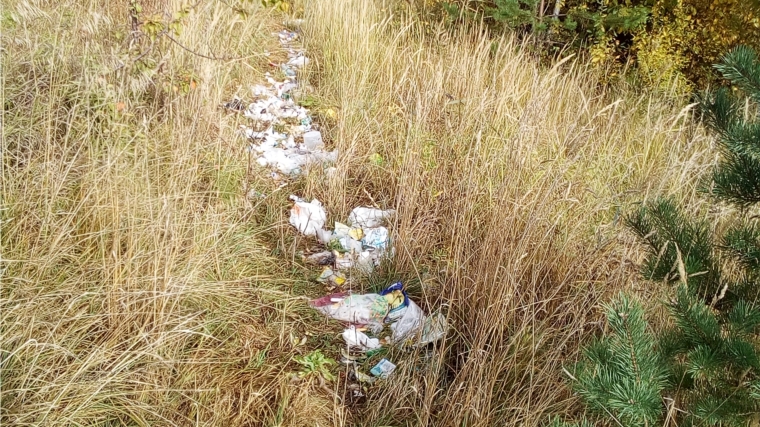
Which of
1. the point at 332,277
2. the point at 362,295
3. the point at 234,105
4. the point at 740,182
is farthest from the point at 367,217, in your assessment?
the point at 740,182

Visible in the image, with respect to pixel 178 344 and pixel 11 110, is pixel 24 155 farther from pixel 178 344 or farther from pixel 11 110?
pixel 178 344

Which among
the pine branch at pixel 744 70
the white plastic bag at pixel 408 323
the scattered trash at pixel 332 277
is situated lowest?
the scattered trash at pixel 332 277

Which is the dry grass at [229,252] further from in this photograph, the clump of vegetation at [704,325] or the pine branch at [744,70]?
the pine branch at [744,70]

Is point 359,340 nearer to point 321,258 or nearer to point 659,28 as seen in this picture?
point 321,258

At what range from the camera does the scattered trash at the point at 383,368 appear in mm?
2303

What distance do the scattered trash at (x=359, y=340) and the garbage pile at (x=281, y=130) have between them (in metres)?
1.29

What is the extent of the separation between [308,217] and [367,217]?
13.2 inches

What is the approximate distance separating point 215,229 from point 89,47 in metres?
1.21

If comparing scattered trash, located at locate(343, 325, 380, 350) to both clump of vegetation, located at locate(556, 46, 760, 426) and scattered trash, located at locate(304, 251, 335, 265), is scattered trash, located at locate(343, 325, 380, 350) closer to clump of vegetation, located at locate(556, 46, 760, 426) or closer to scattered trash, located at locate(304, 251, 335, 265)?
scattered trash, located at locate(304, 251, 335, 265)

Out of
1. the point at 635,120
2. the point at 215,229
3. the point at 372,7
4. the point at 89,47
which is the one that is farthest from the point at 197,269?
the point at 372,7

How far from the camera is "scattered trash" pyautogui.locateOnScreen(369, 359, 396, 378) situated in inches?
90.7

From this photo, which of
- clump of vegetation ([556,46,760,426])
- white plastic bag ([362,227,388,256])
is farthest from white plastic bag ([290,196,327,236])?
clump of vegetation ([556,46,760,426])

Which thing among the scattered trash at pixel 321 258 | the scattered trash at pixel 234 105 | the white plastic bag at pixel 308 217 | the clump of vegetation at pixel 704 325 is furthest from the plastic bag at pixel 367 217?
the clump of vegetation at pixel 704 325

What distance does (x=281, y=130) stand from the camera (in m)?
4.11
